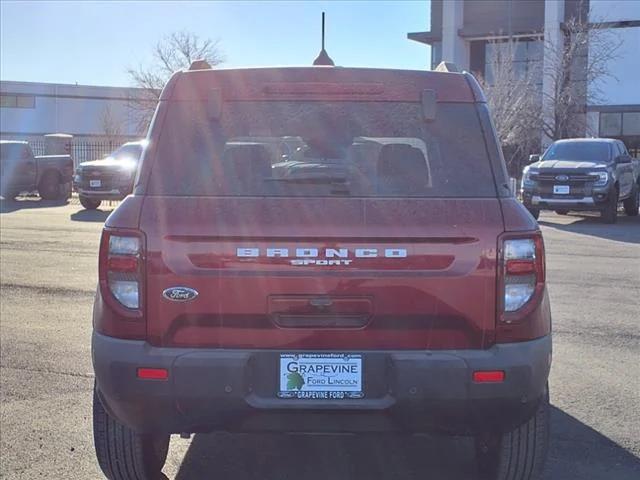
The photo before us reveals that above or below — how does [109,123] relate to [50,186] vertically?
above

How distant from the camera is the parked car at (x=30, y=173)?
80.5 ft

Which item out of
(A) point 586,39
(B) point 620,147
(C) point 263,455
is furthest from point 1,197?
(A) point 586,39

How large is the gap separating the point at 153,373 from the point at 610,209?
54.8 ft

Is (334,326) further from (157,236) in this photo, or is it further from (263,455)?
(263,455)

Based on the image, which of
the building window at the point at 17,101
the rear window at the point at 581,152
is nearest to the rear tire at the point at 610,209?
the rear window at the point at 581,152

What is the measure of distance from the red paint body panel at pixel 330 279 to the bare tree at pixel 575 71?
3818 cm

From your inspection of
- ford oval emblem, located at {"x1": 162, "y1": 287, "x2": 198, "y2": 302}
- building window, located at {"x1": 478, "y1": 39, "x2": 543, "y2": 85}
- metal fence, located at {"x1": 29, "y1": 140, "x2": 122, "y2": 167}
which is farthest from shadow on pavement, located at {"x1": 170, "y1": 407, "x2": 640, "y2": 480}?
building window, located at {"x1": 478, "y1": 39, "x2": 543, "y2": 85}

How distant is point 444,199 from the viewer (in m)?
3.53

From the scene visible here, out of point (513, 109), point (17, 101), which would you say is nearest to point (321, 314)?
point (513, 109)

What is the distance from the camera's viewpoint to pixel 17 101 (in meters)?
59.6

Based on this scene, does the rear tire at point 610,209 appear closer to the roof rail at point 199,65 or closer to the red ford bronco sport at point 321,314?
the roof rail at point 199,65

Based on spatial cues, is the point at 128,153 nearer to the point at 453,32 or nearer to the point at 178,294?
the point at 178,294

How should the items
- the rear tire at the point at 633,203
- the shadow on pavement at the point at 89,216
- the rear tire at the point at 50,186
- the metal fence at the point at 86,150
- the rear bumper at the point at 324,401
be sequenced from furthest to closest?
1. the metal fence at the point at 86,150
2. the rear tire at the point at 50,186
3. the rear tire at the point at 633,203
4. the shadow on pavement at the point at 89,216
5. the rear bumper at the point at 324,401

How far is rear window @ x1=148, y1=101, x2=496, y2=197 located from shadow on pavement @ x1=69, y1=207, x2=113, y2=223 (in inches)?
599
